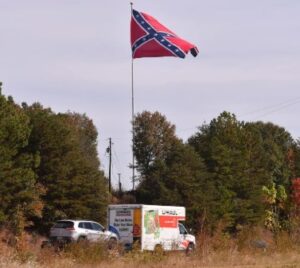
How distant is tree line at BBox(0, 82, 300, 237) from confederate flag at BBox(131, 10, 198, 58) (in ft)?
22.7

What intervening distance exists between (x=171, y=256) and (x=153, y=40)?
952 centimetres

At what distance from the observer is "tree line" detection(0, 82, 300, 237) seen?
42938 mm

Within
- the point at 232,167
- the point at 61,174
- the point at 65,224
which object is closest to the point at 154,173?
the point at 232,167

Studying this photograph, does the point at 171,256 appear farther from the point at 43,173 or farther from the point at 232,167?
the point at 232,167

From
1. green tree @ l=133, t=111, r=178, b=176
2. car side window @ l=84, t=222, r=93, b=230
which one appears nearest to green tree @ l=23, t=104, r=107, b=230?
car side window @ l=84, t=222, r=93, b=230

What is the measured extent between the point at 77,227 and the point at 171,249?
43.3 feet

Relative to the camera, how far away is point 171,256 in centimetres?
2234

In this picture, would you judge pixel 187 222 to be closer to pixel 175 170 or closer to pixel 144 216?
pixel 175 170

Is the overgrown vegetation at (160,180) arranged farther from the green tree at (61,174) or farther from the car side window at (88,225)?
the car side window at (88,225)

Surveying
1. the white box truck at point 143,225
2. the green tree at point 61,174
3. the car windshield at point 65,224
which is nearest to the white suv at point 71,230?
the car windshield at point 65,224

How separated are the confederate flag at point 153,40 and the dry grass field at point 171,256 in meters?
7.50

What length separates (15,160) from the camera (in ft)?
144

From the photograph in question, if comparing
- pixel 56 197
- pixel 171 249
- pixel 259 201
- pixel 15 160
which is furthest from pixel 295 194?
pixel 171 249

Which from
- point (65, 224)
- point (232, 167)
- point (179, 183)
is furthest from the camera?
point (232, 167)
